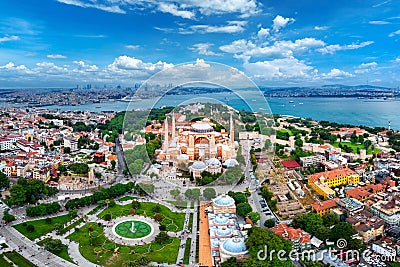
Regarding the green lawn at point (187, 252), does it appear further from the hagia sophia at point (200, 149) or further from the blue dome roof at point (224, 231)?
the hagia sophia at point (200, 149)

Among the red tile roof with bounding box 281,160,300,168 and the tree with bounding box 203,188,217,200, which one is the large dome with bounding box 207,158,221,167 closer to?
the tree with bounding box 203,188,217,200

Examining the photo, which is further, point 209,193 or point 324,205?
point 209,193

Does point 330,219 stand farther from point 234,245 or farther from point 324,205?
point 234,245

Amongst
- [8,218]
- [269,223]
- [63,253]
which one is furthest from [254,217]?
[8,218]

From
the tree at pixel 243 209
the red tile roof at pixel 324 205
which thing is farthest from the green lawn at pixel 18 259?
the red tile roof at pixel 324 205

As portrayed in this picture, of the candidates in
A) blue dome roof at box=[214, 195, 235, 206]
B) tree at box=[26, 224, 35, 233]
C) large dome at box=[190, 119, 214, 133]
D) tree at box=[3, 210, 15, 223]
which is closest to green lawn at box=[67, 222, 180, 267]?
tree at box=[26, 224, 35, 233]

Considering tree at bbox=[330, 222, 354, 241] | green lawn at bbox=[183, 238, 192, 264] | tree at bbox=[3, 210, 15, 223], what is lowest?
green lawn at bbox=[183, 238, 192, 264]
